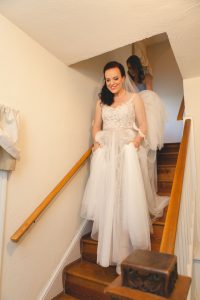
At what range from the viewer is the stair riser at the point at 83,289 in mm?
1661

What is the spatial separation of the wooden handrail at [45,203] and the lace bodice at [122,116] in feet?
1.44

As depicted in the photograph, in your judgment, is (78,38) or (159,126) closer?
(78,38)

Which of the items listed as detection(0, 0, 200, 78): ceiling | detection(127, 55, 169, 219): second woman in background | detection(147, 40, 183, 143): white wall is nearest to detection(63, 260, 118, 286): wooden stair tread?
detection(127, 55, 169, 219): second woman in background

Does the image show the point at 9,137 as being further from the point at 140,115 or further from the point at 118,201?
the point at 140,115

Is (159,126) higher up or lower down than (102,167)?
higher up

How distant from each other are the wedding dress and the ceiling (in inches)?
20.9

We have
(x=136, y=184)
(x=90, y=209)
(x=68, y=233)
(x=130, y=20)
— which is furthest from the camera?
(x=68, y=233)

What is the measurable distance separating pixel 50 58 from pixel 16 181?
3.47 ft

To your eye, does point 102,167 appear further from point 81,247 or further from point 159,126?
point 81,247

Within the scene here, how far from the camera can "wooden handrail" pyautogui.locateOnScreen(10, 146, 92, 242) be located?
1.40m

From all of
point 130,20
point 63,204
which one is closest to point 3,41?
point 130,20

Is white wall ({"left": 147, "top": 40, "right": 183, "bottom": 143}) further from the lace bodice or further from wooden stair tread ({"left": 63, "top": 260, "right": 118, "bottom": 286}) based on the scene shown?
wooden stair tread ({"left": 63, "top": 260, "right": 118, "bottom": 286})

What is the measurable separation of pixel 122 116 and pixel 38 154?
2.49ft

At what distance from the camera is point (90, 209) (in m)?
1.82
